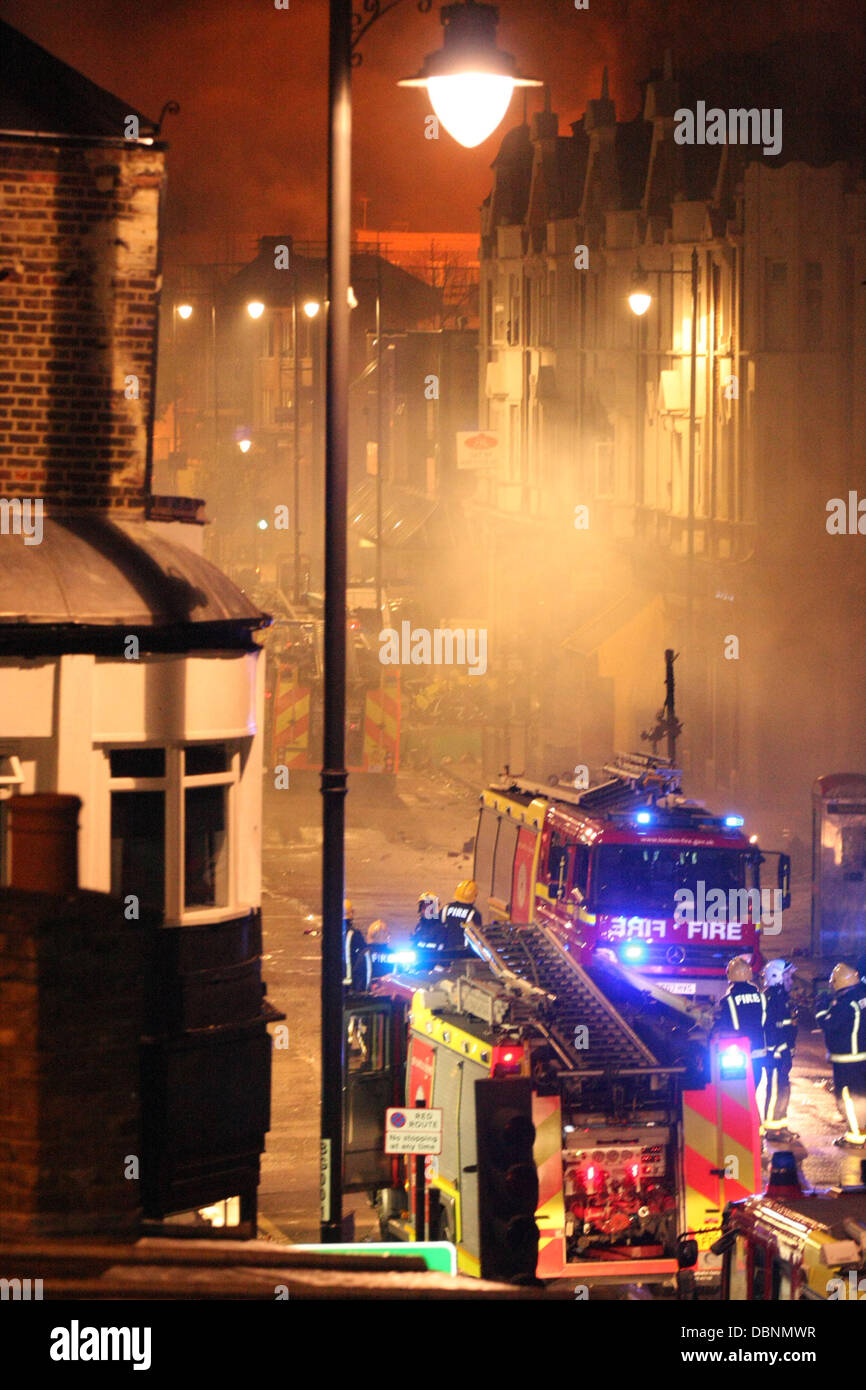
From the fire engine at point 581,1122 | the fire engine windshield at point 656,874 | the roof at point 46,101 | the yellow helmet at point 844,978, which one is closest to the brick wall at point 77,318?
the roof at point 46,101

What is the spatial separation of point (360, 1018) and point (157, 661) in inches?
148

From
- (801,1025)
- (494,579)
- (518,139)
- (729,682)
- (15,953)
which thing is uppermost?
(518,139)

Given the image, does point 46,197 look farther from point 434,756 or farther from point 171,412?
point 171,412

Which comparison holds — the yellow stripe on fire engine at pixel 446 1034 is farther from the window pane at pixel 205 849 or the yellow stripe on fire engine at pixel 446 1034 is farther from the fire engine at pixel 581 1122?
the window pane at pixel 205 849

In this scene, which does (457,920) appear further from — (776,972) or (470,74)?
(470,74)

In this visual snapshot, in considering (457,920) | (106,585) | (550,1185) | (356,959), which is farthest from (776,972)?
(106,585)

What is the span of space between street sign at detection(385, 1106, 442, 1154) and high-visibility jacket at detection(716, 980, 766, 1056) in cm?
460

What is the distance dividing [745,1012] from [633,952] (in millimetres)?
2184

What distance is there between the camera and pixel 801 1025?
19.7 meters

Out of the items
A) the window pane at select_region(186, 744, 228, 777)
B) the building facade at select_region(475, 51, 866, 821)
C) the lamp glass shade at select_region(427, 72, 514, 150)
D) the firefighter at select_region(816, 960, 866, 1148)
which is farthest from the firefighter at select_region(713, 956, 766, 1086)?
the building facade at select_region(475, 51, 866, 821)

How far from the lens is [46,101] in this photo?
1107cm

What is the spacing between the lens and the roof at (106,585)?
10.1 m

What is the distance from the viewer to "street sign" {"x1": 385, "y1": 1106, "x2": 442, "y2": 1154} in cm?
1082
